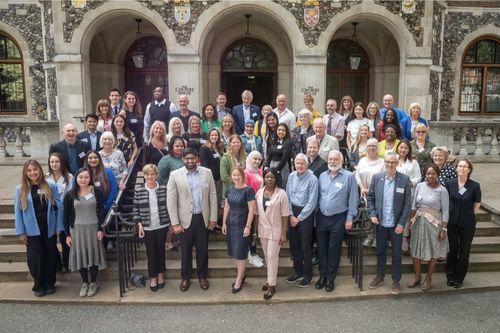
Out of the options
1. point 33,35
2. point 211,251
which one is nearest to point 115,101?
point 211,251

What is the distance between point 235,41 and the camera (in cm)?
1322

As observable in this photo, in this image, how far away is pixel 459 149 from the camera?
37.9 feet

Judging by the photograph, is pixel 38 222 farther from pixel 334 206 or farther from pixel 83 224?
pixel 334 206

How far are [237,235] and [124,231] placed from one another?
152 cm

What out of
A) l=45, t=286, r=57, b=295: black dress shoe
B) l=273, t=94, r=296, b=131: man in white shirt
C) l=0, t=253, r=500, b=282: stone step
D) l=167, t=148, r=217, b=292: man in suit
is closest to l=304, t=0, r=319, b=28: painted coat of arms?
l=273, t=94, r=296, b=131: man in white shirt

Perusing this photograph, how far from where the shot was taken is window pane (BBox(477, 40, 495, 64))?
13750 millimetres

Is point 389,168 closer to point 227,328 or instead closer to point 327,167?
point 327,167

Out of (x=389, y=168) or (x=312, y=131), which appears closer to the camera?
(x=389, y=168)

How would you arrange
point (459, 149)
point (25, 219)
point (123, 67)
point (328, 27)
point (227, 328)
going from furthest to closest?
point (123, 67) < point (459, 149) < point (328, 27) < point (25, 219) < point (227, 328)

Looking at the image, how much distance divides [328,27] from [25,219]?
8178mm

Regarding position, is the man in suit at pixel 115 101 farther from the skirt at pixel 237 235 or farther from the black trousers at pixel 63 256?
the skirt at pixel 237 235

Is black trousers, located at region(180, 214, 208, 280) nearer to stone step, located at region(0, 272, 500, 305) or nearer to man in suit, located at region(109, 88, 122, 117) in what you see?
stone step, located at region(0, 272, 500, 305)

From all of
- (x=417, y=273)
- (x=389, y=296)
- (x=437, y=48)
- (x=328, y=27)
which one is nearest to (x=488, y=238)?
(x=417, y=273)

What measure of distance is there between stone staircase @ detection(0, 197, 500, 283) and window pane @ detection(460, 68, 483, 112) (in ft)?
26.7
